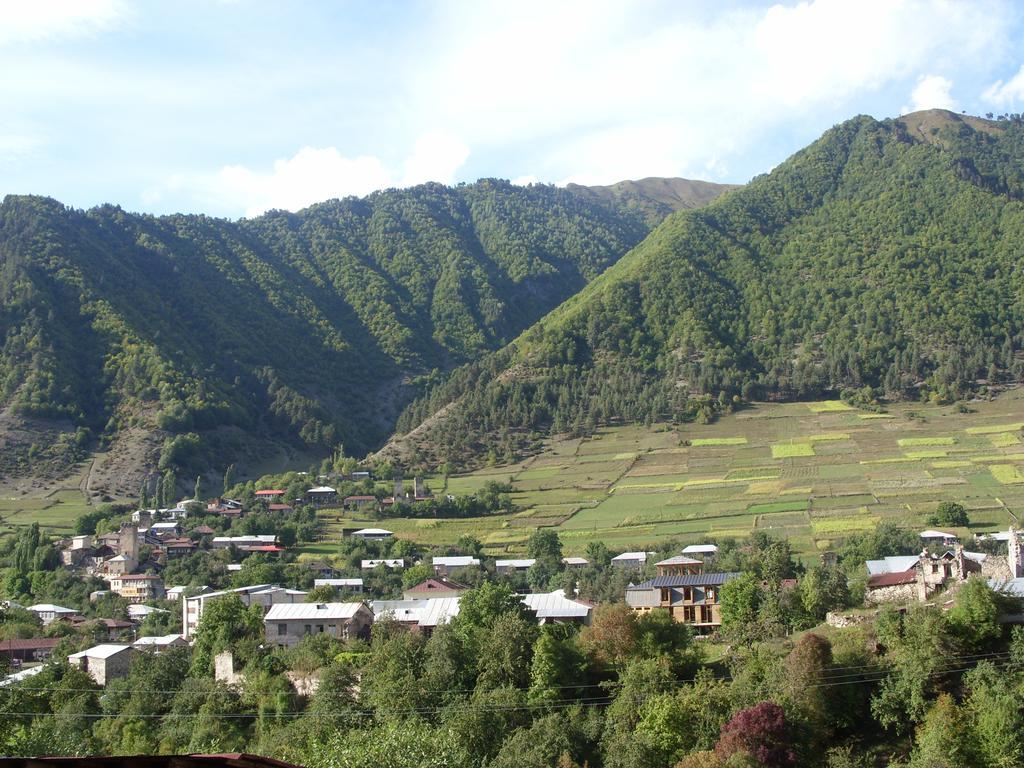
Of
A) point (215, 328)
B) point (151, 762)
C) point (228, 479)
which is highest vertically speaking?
point (215, 328)

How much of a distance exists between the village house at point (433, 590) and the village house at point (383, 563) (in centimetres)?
829

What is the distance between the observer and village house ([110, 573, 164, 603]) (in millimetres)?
68000

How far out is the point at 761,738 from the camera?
2884cm

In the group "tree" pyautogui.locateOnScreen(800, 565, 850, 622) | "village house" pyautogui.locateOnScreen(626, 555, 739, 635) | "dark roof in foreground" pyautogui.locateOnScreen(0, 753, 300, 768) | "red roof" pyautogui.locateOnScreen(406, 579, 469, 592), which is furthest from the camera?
"red roof" pyautogui.locateOnScreen(406, 579, 469, 592)

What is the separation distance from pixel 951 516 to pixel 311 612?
36.9 meters

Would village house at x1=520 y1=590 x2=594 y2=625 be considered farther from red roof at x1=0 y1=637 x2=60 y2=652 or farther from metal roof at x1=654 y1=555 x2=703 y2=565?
red roof at x1=0 y1=637 x2=60 y2=652

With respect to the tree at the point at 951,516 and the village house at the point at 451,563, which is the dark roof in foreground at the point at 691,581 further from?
the tree at the point at 951,516

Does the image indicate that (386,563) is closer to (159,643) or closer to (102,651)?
(159,643)

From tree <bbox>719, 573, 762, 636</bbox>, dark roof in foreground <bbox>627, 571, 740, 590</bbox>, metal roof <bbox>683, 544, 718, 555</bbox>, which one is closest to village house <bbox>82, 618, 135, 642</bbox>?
dark roof in foreground <bbox>627, 571, 740, 590</bbox>

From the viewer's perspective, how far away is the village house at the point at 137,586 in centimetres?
6800

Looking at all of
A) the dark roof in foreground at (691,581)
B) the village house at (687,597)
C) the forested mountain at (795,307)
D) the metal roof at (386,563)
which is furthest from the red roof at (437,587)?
the forested mountain at (795,307)

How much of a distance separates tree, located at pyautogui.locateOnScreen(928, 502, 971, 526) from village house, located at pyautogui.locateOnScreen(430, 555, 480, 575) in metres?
26.1

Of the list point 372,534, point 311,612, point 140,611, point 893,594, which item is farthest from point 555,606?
point 372,534

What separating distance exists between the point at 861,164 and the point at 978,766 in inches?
5977
